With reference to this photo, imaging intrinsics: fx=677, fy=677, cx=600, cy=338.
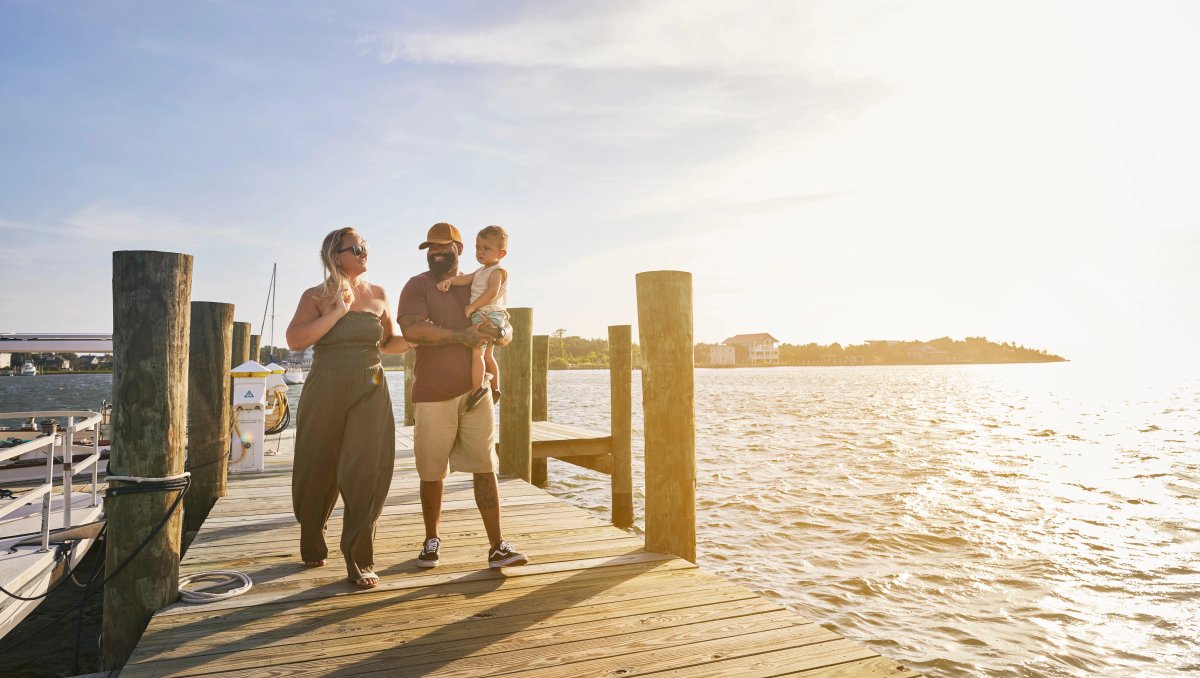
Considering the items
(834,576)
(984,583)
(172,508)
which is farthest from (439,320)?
(984,583)

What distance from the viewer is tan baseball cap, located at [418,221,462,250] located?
390 centimetres

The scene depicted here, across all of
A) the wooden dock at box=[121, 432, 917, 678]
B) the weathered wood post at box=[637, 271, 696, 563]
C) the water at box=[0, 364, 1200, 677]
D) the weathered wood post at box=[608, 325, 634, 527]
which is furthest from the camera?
the weathered wood post at box=[608, 325, 634, 527]

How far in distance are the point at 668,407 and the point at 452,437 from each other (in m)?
1.33

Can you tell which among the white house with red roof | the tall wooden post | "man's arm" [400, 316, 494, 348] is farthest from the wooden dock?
the white house with red roof

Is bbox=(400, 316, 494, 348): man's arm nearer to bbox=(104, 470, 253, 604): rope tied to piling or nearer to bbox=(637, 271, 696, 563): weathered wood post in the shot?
bbox=(637, 271, 696, 563): weathered wood post

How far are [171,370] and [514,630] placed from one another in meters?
2.05

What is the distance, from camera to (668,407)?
423 cm

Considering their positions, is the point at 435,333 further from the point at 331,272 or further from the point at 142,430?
the point at 142,430

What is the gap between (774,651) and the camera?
2.85m

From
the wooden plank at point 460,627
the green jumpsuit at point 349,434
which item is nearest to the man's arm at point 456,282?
the green jumpsuit at point 349,434

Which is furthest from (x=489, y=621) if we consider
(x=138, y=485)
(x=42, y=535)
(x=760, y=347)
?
(x=760, y=347)

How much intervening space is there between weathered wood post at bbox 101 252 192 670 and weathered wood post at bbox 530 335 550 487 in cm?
859

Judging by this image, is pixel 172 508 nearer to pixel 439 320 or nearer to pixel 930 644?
pixel 439 320

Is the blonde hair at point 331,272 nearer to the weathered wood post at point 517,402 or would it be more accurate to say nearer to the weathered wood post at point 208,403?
the weathered wood post at point 208,403
